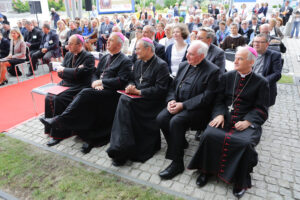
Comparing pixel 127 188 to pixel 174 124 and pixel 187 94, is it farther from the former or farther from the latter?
pixel 187 94

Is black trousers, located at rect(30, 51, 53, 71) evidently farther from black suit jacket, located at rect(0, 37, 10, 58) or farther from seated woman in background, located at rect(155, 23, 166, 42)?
seated woman in background, located at rect(155, 23, 166, 42)

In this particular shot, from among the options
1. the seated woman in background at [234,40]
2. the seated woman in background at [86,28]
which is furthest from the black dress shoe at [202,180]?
the seated woman in background at [86,28]

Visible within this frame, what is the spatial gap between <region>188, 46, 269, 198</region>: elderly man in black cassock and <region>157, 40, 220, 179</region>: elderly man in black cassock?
184mm

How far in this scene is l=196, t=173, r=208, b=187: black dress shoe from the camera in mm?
2984

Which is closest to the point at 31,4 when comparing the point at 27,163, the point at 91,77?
the point at 91,77

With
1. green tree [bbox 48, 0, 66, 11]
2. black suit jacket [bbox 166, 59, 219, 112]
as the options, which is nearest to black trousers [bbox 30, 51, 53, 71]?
black suit jacket [bbox 166, 59, 219, 112]

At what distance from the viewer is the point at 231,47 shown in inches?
245

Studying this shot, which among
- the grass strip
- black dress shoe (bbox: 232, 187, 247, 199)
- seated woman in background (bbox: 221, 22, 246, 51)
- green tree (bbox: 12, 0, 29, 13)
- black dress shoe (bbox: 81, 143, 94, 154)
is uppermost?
green tree (bbox: 12, 0, 29, 13)

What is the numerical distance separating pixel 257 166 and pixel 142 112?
1.83 meters

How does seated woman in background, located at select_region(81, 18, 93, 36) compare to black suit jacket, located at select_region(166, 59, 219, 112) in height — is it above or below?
above

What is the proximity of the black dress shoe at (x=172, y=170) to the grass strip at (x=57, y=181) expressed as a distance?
285 mm

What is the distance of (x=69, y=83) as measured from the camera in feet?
14.5

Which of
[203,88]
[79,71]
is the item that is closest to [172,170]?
Answer: [203,88]

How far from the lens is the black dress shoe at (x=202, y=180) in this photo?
9.79 ft
